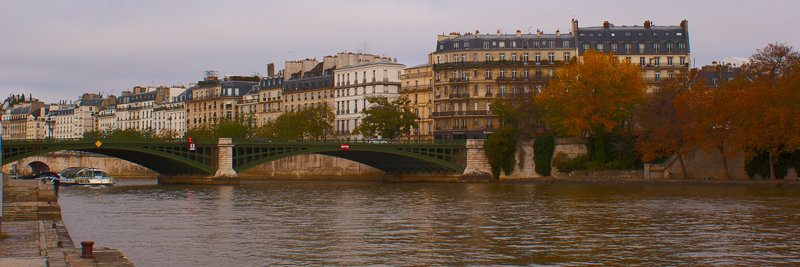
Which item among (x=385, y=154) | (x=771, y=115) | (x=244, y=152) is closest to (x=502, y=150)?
(x=385, y=154)

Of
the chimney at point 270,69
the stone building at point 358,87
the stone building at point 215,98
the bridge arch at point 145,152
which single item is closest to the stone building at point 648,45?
the stone building at point 358,87

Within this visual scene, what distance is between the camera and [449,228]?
34.3m

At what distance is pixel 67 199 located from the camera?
2109 inches

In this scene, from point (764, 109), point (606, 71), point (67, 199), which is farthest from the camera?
point (606, 71)

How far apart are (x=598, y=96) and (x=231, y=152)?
28.8 metres

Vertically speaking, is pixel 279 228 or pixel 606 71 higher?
pixel 606 71

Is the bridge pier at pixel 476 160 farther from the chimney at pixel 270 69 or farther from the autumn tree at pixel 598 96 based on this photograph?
the chimney at pixel 270 69

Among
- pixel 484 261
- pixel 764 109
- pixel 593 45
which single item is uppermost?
pixel 593 45

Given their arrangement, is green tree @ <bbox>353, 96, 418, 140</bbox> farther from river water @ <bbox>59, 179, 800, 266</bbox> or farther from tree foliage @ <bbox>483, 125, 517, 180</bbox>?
river water @ <bbox>59, 179, 800, 266</bbox>

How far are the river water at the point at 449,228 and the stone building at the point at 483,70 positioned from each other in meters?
39.8

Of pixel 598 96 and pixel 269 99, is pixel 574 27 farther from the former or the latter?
pixel 269 99

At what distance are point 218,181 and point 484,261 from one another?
51.5 metres

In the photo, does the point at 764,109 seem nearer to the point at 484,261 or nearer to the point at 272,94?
the point at 484,261

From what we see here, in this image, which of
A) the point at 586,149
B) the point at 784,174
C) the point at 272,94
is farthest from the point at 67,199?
the point at 272,94
